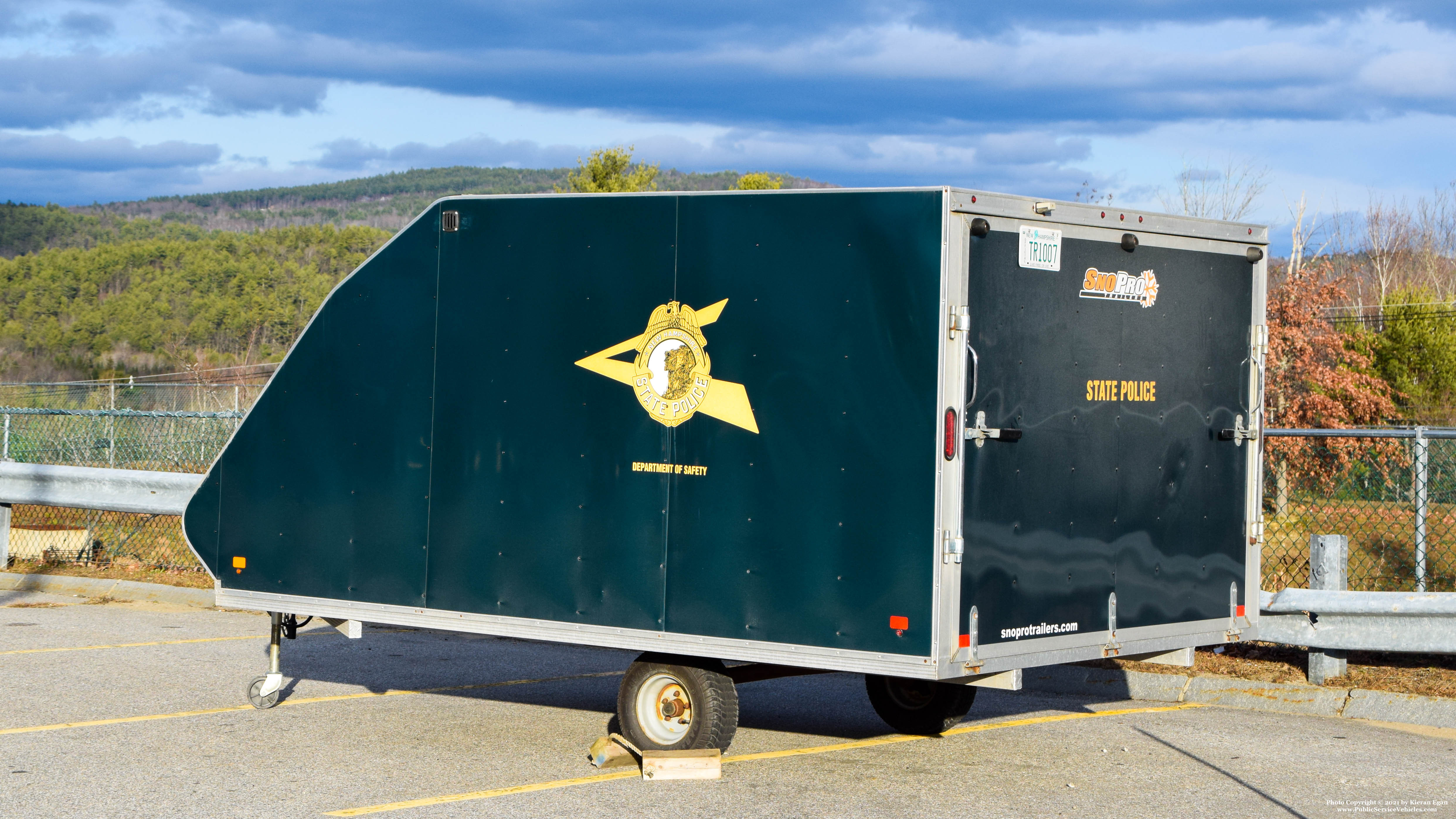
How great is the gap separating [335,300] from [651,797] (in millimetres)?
3504

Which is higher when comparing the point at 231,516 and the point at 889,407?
the point at 889,407

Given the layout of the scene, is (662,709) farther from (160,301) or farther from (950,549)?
(160,301)

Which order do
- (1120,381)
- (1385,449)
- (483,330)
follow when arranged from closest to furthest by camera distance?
(1120,381), (483,330), (1385,449)

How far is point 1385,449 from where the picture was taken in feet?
34.1

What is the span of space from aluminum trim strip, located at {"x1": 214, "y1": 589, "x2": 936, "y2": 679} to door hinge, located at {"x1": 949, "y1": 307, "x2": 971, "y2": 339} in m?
1.48

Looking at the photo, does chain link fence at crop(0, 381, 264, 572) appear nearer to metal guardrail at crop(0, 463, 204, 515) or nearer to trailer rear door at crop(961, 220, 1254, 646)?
metal guardrail at crop(0, 463, 204, 515)

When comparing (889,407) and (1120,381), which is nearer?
(889,407)

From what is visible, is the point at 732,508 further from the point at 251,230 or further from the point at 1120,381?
the point at 251,230

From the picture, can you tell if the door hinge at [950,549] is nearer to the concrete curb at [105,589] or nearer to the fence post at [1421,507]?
the fence post at [1421,507]

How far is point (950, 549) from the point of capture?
6.11 metres

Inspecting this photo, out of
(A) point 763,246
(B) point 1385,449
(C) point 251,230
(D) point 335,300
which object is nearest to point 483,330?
(D) point 335,300

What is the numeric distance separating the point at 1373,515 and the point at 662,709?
620 cm

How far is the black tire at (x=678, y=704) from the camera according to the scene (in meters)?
6.88

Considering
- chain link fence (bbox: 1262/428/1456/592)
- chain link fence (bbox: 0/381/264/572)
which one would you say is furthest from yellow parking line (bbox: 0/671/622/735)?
chain link fence (bbox: 1262/428/1456/592)
